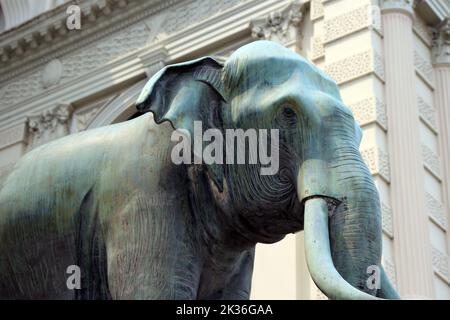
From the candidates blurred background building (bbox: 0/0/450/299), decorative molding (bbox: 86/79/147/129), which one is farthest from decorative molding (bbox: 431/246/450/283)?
decorative molding (bbox: 86/79/147/129)

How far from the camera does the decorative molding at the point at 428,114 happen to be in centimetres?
1112

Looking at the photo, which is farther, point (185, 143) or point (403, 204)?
point (403, 204)

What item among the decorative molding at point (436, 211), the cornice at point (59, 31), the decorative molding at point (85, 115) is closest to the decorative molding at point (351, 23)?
the decorative molding at point (436, 211)

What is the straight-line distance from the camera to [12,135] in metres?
14.1

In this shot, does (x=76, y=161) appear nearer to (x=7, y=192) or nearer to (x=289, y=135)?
(x=7, y=192)

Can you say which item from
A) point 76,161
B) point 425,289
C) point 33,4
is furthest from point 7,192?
point 33,4

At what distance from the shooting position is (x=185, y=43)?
12523 millimetres

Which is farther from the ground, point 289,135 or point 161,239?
point 289,135

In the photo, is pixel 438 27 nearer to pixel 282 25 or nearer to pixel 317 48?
pixel 317 48

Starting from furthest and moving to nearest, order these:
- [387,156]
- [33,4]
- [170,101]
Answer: [33,4]
[387,156]
[170,101]

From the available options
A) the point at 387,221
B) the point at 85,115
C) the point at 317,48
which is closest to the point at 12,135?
the point at 85,115

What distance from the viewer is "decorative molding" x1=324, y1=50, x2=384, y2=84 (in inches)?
409

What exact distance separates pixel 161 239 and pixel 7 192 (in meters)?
0.63

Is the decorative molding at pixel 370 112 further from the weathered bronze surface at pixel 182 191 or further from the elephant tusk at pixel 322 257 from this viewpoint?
the elephant tusk at pixel 322 257
